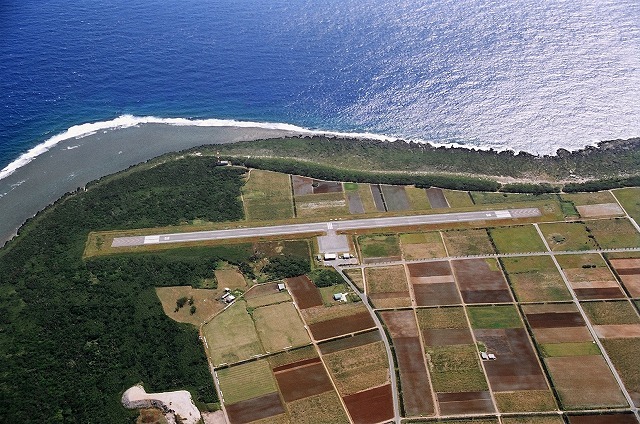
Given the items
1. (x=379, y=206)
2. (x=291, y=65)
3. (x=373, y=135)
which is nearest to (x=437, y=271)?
(x=379, y=206)

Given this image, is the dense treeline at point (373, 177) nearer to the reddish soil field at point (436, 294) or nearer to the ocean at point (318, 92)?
the ocean at point (318, 92)

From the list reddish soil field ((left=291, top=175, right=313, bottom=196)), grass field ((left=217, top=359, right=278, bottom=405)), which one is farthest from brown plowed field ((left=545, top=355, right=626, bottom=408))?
reddish soil field ((left=291, top=175, right=313, bottom=196))

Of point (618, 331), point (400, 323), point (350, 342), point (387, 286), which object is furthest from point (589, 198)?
point (350, 342)

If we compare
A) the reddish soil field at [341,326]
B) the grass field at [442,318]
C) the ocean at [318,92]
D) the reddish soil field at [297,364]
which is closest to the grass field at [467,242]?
the grass field at [442,318]

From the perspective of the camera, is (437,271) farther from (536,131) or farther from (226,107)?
(226,107)

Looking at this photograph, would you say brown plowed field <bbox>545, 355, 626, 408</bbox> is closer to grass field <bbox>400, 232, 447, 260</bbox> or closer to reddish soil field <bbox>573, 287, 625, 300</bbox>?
reddish soil field <bbox>573, 287, 625, 300</bbox>
